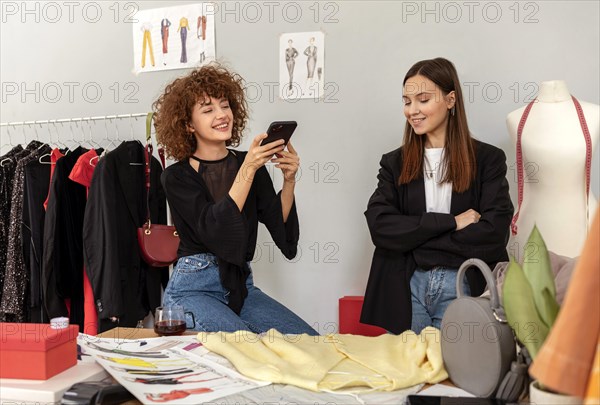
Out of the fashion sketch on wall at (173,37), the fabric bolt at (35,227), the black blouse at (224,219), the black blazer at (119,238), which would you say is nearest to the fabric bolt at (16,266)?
the fabric bolt at (35,227)

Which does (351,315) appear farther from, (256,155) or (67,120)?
(67,120)

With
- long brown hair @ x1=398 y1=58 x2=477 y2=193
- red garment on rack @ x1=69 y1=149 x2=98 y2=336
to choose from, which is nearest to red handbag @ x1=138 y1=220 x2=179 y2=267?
red garment on rack @ x1=69 y1=149 x2=98 y2=336

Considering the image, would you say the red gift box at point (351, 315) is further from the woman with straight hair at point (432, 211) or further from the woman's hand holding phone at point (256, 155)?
the woman's hand holding phone at point (256, 155)

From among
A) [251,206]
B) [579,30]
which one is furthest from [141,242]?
[579,30]

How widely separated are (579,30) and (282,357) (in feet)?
8.10

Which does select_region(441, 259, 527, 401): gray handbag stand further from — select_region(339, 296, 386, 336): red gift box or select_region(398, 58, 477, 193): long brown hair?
select_region(339, 296, 386, 336): red gift box

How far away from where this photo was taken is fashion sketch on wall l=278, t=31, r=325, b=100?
357cm

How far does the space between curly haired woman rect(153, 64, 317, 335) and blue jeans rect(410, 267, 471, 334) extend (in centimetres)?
44

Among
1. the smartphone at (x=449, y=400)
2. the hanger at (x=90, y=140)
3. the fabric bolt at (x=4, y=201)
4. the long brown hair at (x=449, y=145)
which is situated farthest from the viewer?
the hanger at (x=90, y=140)

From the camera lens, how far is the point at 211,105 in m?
2.64

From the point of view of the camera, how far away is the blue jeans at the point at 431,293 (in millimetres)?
2516

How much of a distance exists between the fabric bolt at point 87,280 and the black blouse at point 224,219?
0.94 meters

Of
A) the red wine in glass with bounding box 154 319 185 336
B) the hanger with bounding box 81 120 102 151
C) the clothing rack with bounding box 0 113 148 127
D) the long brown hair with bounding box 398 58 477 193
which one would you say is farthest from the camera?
the hanger with bounding box 81 120 102 151

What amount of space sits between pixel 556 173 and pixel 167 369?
184 centimetres
